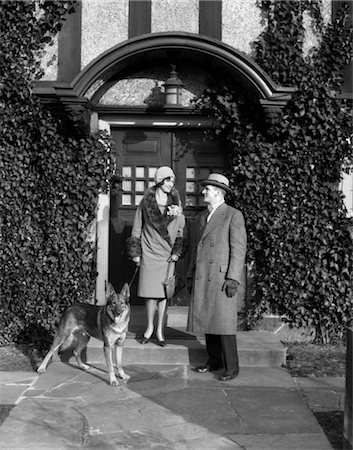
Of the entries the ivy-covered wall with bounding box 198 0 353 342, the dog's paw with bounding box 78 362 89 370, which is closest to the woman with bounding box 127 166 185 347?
the dog's paw with bounding box 78 362 89 370

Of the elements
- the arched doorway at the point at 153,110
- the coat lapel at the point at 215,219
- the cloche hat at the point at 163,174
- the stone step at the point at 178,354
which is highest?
the arched doorway at the point at 153,110

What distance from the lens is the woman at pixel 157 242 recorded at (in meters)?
6.72

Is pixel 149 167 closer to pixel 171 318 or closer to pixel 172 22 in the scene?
pixel 172 22

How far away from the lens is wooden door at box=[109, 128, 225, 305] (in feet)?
27.1

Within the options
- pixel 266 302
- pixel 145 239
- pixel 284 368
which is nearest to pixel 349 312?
pixel 266 302

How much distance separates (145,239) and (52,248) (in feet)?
5.05

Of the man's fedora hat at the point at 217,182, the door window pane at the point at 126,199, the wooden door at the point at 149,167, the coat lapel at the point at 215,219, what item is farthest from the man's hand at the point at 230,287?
the door window pane at the point at 126,199

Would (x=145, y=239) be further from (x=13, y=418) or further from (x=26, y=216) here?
(x=13, y=418)

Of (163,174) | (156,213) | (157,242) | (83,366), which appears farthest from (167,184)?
(83,366)

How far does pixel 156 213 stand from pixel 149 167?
163 centimetres

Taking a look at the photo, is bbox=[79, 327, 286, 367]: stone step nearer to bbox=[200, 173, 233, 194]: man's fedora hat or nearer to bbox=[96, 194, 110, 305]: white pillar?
bbox=[96, 194, 110, 305]: white pillar

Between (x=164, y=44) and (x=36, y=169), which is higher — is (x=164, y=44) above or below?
above

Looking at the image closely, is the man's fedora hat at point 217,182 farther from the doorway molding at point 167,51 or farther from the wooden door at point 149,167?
the wooden door at point 149,167

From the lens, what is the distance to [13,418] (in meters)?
5.02
